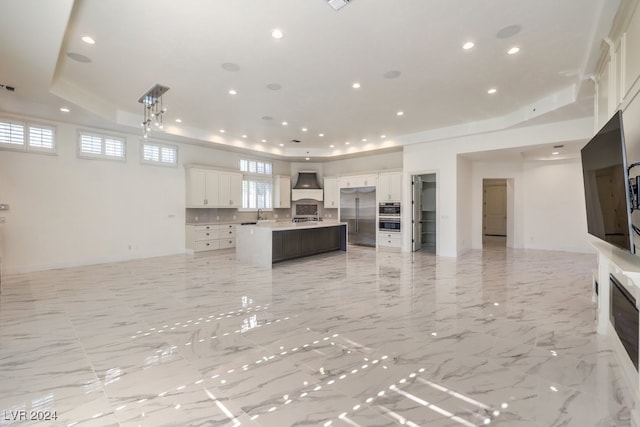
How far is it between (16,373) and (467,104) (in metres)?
7.27

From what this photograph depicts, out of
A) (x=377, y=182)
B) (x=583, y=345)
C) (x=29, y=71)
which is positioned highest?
(x=29, y=71)

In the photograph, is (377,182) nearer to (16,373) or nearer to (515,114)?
(515,114)

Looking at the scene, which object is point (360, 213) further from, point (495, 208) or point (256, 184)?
point (495, 208)

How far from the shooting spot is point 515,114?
6246 millimetres

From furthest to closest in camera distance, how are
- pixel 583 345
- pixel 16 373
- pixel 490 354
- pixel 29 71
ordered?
pixel 29 71
pixel 583 345
pixel 490 354
pixel 16 373

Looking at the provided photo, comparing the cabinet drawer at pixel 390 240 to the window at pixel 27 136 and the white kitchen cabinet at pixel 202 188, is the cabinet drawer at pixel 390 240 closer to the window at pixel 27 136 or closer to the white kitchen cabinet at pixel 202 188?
the white kitchen cabinet at pixel 202 188

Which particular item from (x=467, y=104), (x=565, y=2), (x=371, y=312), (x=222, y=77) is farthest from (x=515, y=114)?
(x=222, y=77)

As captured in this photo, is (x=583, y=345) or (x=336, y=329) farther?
(x=336, y=329)

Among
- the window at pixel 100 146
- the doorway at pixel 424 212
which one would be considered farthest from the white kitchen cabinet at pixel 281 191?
the window at pixel 100 146

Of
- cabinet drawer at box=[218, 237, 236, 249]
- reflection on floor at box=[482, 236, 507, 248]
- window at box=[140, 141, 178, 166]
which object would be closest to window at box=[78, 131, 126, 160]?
window at box=[140, 141, 178, 166]

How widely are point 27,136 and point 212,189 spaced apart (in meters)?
3.93

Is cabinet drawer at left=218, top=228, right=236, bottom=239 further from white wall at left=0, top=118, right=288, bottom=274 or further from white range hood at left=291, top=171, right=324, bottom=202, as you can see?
white range hood at left=291, top=171, right=324, bottom=202

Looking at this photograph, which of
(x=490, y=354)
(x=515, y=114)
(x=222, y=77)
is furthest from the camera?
(x=515, y=114)

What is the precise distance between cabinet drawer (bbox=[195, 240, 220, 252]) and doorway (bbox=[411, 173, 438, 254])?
5.77 metres
